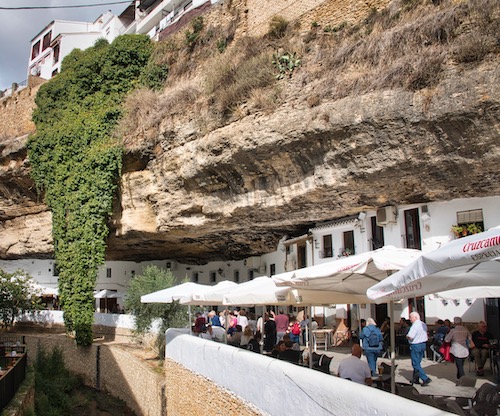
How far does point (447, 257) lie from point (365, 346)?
17.2 ft

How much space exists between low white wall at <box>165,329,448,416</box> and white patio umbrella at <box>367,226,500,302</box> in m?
1.25

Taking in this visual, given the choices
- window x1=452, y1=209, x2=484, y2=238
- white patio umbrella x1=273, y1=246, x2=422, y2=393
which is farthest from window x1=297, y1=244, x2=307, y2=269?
white patio umbrella x1=273, y1=246, x2=422, y2=393

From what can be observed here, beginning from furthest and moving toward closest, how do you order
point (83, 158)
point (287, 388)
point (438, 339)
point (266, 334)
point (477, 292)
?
1. point (83, 158)
2. point (266, 334)
3. point (438, 339)
4. point (477, 292)
5. point (287, 388)

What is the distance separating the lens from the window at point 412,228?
1452 cm

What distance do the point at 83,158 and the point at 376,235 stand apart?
1203cm

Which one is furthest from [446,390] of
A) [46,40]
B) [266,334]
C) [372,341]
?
[46,40]

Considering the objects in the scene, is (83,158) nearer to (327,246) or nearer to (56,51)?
(327,246)

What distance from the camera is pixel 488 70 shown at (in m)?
11.1

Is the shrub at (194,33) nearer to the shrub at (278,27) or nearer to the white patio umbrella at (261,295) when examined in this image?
the shrub at (278,27)

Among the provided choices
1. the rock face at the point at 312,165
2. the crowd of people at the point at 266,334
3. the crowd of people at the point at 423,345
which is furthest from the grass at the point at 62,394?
the crowd of people at the point at 423,345

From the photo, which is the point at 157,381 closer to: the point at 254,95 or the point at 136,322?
the point at 136,322

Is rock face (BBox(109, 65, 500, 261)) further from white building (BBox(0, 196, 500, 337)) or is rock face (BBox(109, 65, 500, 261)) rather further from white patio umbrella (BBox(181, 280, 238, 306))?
white patio umbrella (BBox(181, 280, 238, 306))

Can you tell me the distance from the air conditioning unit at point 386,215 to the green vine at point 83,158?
9.94 m

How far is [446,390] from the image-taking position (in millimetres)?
7863
